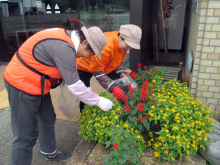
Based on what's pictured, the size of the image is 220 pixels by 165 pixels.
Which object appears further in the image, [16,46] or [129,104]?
[16,46]

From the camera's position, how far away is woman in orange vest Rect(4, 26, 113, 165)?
1.59m

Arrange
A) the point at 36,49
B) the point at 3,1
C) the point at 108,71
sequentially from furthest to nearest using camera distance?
the point at 3,1 < the point at 108,71 < the point at 36,49

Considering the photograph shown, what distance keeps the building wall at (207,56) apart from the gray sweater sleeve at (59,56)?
190 centimetres

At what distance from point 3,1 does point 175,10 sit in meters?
5.22

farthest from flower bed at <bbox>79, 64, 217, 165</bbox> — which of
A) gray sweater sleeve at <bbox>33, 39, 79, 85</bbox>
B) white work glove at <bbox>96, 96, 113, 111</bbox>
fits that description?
gray sweater sleeve at <bbox>33, 39, 79, 85</bbox>

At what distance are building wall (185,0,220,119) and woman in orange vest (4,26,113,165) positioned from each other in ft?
5.21

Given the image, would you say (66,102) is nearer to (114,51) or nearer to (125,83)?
(125,83)

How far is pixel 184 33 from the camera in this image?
532 centimetres

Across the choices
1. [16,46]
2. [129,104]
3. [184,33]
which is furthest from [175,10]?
[16,46]

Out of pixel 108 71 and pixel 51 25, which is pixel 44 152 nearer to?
pixel 108 71

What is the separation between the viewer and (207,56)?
8.61ft

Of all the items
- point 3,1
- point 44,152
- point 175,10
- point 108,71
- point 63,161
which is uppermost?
point 3,1

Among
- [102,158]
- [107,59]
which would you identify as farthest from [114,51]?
[102,158]

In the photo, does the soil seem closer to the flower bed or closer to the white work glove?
the flower bed
